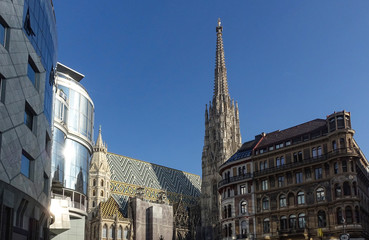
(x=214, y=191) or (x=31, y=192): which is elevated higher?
(x=214, y=191)

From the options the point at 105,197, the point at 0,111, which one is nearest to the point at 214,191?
the point at 105,197

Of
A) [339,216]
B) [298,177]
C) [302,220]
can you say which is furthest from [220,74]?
[339,216]

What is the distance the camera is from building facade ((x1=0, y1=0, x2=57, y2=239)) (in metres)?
33.2

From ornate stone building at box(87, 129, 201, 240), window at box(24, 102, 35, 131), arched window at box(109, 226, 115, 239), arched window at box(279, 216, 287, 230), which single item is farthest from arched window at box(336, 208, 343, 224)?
arched window at box(109, 226, 115, 239)

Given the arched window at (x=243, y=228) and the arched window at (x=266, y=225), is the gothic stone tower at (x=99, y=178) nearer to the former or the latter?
the arched window at (x=243, y=228)

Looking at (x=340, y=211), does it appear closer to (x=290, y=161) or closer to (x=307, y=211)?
(x=307, y=211)

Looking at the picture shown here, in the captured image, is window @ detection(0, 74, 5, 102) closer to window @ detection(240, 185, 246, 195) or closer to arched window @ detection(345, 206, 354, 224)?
arched window @ detection(345, 206, 354, 224)

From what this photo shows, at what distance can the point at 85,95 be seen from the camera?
67.8 metres

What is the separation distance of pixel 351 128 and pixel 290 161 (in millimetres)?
A: 8787

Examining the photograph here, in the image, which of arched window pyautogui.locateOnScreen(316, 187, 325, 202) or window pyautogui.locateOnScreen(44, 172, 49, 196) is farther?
arched window pyautogui.locateOnScreen(316, 187, 325, 202)

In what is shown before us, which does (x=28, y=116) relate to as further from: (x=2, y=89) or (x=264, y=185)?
(x=264, y=185)

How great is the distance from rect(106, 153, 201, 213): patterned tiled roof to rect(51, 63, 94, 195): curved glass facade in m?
49.8

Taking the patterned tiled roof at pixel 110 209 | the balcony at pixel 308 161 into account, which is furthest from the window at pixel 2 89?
the patterned tiled roof at pixel 110 209

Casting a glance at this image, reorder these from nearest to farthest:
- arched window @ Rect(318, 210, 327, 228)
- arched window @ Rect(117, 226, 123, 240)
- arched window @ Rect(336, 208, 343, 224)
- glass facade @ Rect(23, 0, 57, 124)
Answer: glass facade @ Rect(23, 0, 57, 124)
arched window @ Rect(336, 208, 343, 224)
arched window @ Rect(318, 210, 327, 228)
arched window @ Rect(117, 226, 123, 240)
